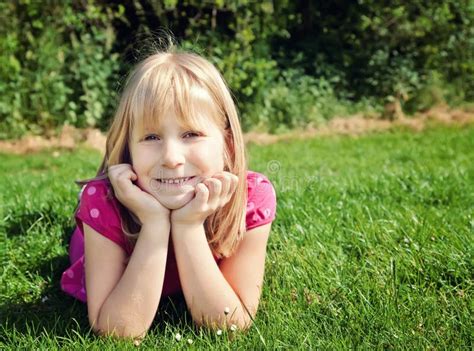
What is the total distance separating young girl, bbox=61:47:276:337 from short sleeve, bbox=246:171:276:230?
0.04 m

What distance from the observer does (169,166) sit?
2119 mm

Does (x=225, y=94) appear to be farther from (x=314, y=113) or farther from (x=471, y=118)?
(x=471, y=118)

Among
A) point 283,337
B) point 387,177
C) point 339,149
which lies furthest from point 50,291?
point 339,149

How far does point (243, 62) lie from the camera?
8.44 m

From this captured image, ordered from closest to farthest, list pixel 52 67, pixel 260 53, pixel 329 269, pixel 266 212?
pixel 266 212
pixel 329 269
pixel 52 67
pixel 260 53

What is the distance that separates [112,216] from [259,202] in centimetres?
54

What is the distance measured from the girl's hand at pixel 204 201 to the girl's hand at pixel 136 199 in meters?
0.05

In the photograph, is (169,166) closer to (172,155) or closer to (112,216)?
(172,155)

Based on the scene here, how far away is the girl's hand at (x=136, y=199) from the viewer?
7.03 feet

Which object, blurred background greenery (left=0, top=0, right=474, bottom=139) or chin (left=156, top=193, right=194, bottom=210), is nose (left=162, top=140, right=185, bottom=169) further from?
blurred background greenery (left=0, top=0, right=474, bottom=139)

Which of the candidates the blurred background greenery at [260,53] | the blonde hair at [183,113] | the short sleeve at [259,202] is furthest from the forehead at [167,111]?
the blurred background greenery at [260,53]

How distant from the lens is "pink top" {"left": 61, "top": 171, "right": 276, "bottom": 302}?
88.3 inches

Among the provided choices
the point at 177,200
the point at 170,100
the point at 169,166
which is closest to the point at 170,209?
the point at 177,200

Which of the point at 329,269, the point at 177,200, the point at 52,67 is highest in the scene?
the point at 52,67
